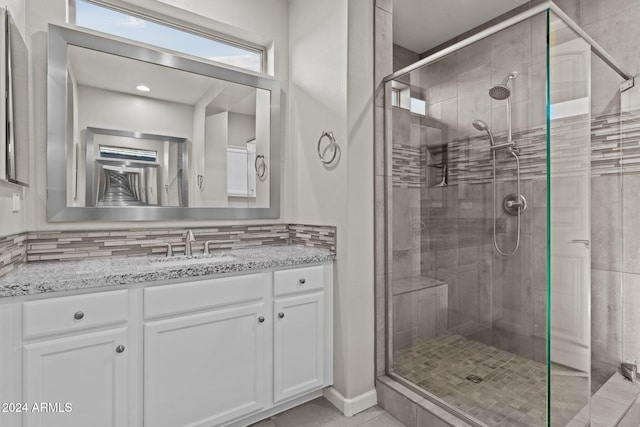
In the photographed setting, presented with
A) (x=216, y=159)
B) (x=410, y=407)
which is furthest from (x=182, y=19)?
(x=410, y=407)

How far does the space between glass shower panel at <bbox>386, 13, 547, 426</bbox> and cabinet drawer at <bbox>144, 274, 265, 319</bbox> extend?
2.93 feet

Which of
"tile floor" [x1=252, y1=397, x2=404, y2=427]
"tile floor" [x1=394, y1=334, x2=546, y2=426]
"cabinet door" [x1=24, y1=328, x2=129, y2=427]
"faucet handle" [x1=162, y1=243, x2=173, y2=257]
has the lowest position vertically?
"tile floor" [x1=252, y1=397, x2=404, y2=427]

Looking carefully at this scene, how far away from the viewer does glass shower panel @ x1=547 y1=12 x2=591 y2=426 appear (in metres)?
1.33

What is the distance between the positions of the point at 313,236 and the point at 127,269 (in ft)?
3.72

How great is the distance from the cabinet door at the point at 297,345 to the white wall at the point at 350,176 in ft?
0.42

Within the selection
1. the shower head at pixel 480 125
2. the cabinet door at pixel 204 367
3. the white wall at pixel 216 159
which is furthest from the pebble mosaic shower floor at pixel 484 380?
the white wall at pixel 216 159

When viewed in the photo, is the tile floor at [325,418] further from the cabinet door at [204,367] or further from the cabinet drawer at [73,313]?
the cabinet drawer at [73,313]

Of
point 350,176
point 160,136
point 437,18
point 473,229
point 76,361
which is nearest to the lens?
point 76,361

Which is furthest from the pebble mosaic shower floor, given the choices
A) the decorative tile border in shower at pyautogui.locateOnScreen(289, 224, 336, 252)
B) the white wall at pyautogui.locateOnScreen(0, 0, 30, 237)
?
the white wall at pyautogui.locateOnScreen(0, 0, 30, 237)

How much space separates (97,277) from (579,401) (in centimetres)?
212

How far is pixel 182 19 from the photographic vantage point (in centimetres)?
218

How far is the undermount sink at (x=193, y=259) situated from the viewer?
74.2 inches

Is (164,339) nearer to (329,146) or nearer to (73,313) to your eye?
(73,313)

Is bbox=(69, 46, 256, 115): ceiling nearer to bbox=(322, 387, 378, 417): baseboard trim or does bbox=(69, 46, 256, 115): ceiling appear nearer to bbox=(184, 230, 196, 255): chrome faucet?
bbox=(184, 230, 196, 255): chrome faucet
